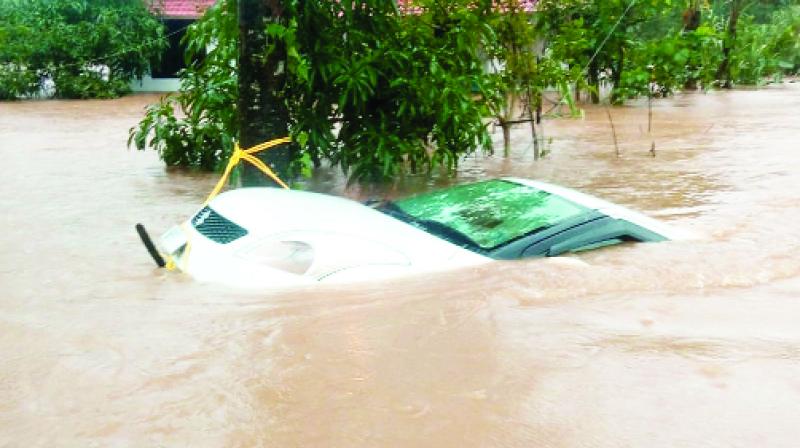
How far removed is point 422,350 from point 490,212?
1279 mm

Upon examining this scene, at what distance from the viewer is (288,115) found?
9.09 metres

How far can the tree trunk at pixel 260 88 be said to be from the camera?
816 cm

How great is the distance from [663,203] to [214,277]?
4.81m

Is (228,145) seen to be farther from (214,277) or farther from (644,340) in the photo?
(644,340)

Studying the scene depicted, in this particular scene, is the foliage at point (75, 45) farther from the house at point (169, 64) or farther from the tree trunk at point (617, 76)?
the tree trunk at point (617, 76)

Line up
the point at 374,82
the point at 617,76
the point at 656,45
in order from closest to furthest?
the point at 374,82
the point at 617,76
the point at 656,45

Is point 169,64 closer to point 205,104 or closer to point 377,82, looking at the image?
point 205,104

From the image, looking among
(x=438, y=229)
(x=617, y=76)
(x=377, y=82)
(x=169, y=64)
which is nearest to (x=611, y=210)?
(x=438, y=229)

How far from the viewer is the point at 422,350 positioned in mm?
4840

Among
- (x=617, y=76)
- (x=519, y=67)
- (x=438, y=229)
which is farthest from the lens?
(x=617, y=76)

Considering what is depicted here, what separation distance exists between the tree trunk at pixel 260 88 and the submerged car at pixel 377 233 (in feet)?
7.55

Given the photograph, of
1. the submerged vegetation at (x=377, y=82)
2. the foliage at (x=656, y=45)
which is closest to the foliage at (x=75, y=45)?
the foliage at (x=656, y=45)

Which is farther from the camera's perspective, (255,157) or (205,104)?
(205,104)

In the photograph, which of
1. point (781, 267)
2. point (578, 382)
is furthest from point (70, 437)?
point (781, 267)
